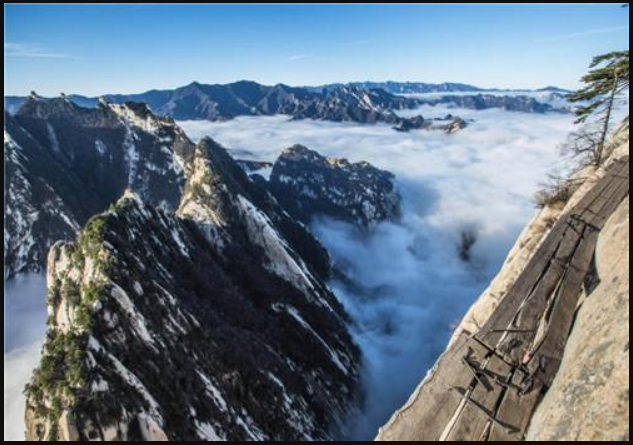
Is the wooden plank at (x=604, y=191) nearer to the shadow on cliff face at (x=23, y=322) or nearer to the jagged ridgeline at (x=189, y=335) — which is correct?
the jagged ridgeline at (x=189, y=335)

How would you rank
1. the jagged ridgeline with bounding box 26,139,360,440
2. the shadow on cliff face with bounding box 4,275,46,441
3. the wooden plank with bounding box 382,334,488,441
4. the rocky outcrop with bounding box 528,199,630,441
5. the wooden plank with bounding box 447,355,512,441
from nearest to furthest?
the rocky outcrop with bounding box 528,199,630,441
the wooden plank with bounding box 447,355,512,441
the wooden plank with bounding box 382,334,488,441
the jagged ridgeline with bounding box 26,139,360,440
the shadow on cliff face with bounding box 4,275,46,441

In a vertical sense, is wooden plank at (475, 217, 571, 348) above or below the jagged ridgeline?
Result: above

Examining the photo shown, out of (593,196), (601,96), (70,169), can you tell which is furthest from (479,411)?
(70,169)

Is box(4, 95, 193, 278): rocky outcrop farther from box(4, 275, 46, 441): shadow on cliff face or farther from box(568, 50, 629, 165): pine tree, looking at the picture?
box(568, 50, 629, 165): pine tree

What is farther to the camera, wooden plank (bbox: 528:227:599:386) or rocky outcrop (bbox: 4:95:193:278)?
rocky outcrop (bbox: 4:95:193:278)

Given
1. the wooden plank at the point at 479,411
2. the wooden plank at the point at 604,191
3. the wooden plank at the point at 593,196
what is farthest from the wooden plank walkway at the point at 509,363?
the wooden plank at the point at 593,196

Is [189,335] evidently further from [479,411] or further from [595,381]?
[595,381]

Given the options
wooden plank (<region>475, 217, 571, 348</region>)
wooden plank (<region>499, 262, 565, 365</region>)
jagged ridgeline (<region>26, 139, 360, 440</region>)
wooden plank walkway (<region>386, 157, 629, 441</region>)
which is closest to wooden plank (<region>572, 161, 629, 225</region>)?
wooden plank (<region>475, 217, 571, 348</region>)
